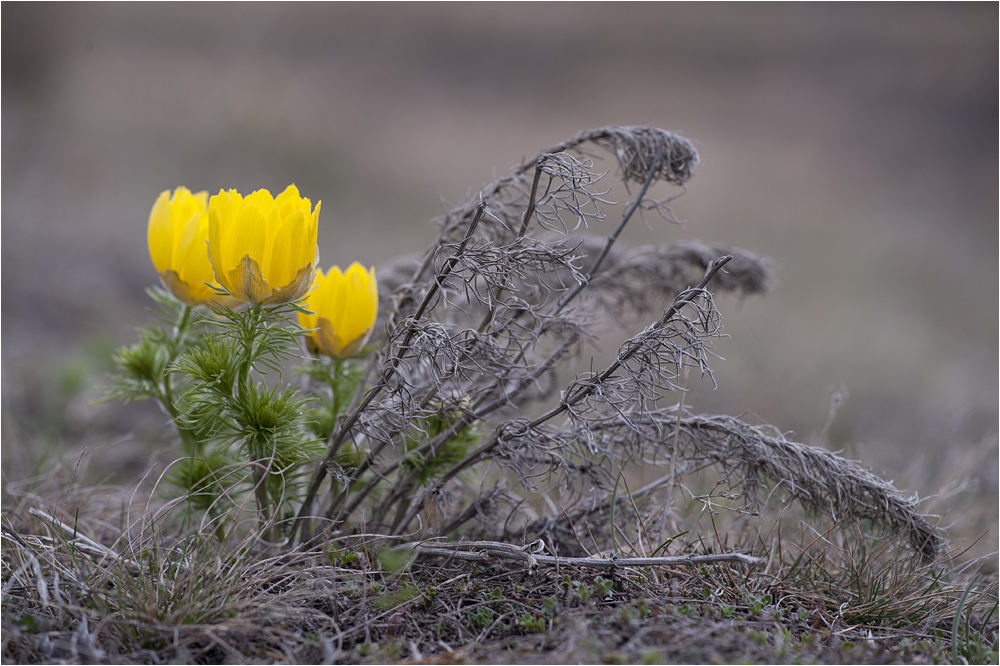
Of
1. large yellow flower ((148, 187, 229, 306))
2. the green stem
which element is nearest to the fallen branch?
the green stem

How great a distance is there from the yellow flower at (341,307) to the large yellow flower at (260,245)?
8.5 inches

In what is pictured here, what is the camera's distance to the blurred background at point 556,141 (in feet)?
14.4

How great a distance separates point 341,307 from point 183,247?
38 cm

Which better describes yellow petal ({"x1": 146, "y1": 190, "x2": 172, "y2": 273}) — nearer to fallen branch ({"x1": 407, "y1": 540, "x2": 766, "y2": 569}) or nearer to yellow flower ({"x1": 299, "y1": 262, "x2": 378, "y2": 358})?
yellow flower ({"x1": 299, "y1": 262, "x2": 378, "y2": 358})

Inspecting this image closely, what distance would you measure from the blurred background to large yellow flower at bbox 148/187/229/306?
1584 millimetres

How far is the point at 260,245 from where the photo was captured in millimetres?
1369

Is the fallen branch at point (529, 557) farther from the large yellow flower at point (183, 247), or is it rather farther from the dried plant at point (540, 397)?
the large yellow flower at point (183, 247)

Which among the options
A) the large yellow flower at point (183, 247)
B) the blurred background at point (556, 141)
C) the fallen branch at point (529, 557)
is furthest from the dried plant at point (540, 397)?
the blurred background at point (556, 141)

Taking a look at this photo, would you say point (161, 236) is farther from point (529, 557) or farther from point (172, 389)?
point (529, 557)

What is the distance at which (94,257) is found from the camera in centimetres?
550

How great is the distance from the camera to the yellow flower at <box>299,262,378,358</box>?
164 cm

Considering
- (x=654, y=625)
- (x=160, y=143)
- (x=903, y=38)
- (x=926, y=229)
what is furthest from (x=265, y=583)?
(x=903, y=38)

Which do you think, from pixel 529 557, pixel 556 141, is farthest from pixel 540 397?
pixel 556 141

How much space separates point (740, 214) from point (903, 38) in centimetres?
540
